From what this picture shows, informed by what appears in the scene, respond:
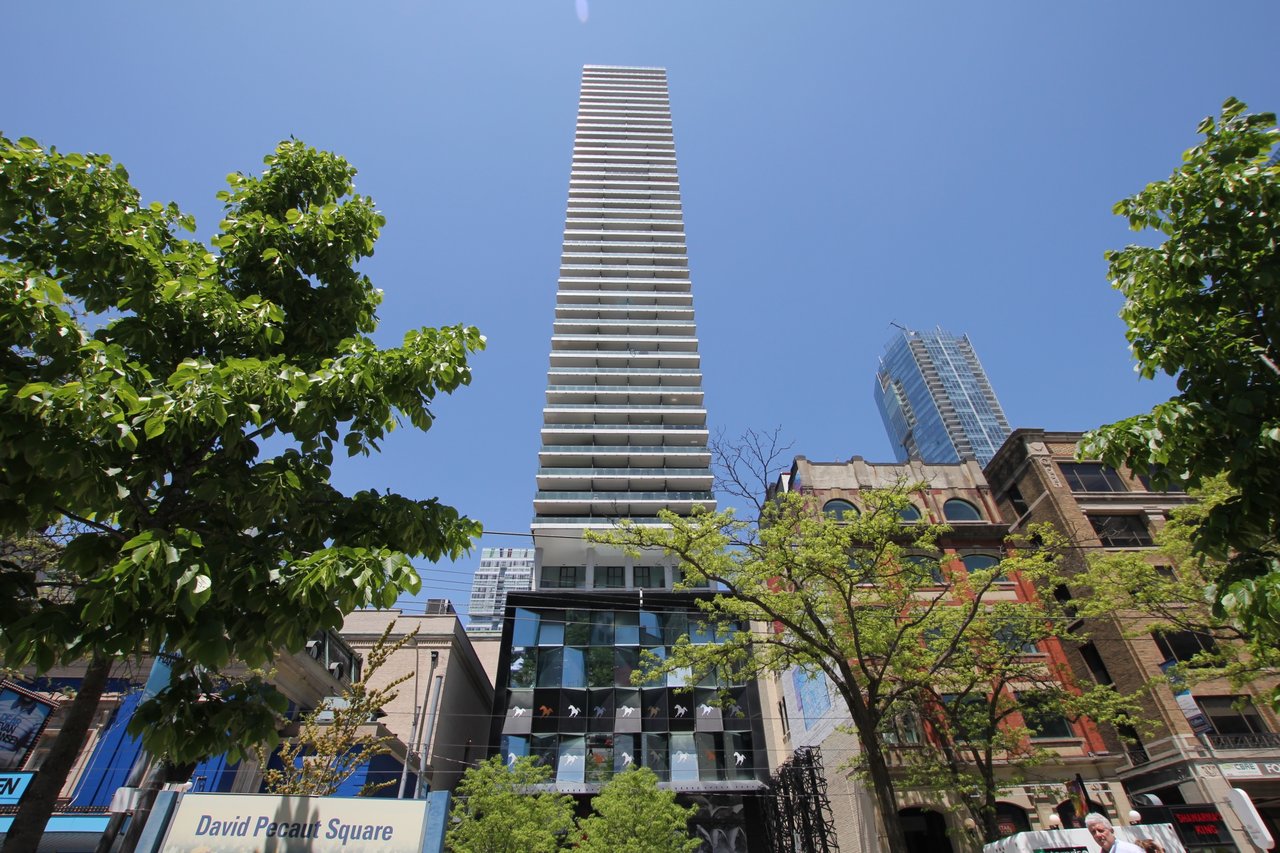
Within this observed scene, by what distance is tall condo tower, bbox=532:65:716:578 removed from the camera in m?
56.9

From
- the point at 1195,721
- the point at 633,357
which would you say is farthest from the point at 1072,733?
the point at 633,357

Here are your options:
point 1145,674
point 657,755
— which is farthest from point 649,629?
point 1145,674

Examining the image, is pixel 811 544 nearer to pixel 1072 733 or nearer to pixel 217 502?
pixel 217 502

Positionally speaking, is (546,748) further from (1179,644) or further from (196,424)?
(196,424)

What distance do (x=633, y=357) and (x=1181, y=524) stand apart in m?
53.6

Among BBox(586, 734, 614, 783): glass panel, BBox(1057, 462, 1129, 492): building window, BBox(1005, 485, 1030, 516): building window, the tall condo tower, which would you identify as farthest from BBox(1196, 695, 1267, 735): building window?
the tall condo tower

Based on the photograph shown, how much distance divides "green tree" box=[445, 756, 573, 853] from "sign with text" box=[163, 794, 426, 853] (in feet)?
55.4

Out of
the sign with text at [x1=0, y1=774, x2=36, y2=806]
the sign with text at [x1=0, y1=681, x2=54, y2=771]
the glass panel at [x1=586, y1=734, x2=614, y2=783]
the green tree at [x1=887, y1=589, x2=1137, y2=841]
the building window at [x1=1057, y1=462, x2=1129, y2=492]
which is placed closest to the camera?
the sign with text at [x1=0, y1=681, x2=54, y2=771]

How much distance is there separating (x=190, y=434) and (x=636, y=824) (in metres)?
24.8

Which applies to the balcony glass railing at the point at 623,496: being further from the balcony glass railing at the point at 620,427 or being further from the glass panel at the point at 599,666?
the glass panel at the point at 599,666

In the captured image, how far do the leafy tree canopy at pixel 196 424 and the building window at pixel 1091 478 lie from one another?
3557 cm

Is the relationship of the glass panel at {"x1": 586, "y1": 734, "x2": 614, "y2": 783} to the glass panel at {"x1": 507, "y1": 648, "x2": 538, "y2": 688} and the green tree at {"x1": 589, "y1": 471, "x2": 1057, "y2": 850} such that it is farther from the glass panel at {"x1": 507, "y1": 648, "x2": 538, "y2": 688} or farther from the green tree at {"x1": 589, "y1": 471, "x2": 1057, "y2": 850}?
the green tree at {"x1": 589, "y1": 471, "x2": 1057, "y2": 850}

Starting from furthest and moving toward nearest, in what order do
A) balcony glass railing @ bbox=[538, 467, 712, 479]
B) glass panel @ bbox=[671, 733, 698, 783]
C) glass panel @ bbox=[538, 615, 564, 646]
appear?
balcony glass railing @ bbox=[538, 467, 712, 479] < glass panel @ bbox=[538, 615, 564, 646] < glass panel @ bbox=[671, 733, 698, 783]

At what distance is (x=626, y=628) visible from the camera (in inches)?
1586
